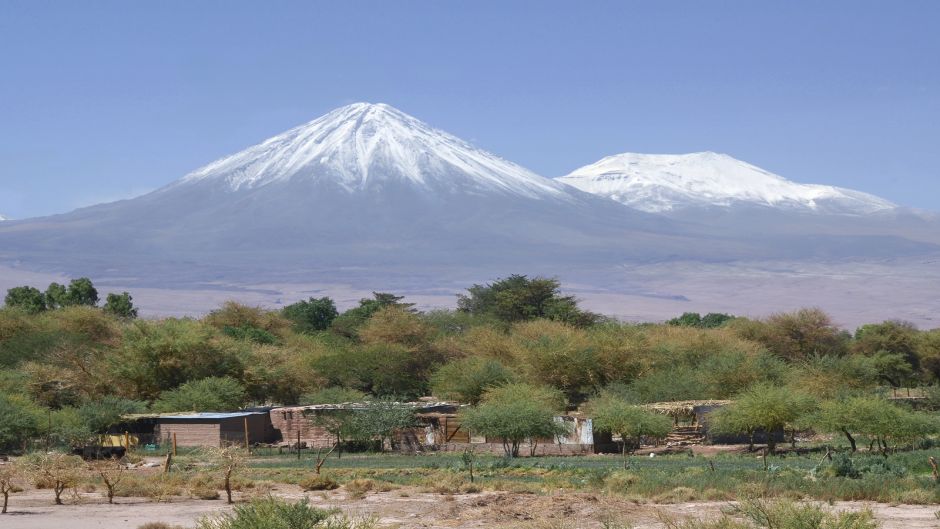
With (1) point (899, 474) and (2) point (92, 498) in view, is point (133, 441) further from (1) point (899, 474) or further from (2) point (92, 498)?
(1) point (899, 474)

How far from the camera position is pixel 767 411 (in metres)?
44.9

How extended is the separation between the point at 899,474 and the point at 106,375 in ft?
130

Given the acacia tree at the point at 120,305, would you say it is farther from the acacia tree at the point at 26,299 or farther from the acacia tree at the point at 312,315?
the acacia tree at the point at 312,315

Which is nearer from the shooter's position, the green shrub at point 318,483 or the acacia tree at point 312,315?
A: the green shrub at point 318,483

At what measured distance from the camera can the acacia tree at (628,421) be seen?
47.1 meters

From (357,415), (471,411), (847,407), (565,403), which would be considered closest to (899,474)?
(847,407)

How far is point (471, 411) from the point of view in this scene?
48969mm

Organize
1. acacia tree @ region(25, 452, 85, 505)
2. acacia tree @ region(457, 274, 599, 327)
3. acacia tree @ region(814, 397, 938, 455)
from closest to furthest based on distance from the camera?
acacia tree @ region(25, 452, 85, 505) < acacia tree @ region(814, 397, 938, 455) < acacia tree @ region(457, 274, 599, 327)

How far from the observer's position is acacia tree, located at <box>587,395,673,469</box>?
47125mm

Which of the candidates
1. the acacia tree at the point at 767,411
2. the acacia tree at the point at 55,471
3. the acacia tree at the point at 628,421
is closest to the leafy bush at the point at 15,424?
the acacia tree at the point at 55,471

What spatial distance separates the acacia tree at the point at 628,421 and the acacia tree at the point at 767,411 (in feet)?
7.65

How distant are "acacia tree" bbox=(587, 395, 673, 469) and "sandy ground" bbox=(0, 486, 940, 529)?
14.4 m

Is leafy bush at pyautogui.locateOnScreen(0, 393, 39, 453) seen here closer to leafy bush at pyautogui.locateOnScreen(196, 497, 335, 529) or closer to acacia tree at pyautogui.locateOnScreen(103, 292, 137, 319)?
leafy bush at pyautogui.locateOnScreen(196, 497, 335, 529)

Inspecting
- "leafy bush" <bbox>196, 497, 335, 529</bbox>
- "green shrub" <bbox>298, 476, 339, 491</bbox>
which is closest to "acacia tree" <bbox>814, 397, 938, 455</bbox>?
"green shrub" <bbox>298, 476, 339, 491</bbox>
